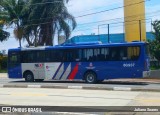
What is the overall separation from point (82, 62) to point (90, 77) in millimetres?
1201

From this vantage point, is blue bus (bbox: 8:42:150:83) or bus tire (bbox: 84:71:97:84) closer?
blue bus (bbox: 8:42:150:83)

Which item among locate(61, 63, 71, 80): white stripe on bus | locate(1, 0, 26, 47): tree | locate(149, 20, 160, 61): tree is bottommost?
locate(61, 63, 71, 80): white stripe on bus

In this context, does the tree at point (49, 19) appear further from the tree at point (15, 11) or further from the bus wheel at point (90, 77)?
the bus wheel at point (90, 77)

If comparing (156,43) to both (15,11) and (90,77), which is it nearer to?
(90,77)

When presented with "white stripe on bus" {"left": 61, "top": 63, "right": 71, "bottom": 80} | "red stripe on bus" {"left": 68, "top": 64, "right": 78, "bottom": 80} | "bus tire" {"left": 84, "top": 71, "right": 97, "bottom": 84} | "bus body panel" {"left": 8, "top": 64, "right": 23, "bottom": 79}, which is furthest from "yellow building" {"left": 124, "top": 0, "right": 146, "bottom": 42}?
"bus tire" {"left": 84, "top": 71, "right": 97, "bottom": 84}

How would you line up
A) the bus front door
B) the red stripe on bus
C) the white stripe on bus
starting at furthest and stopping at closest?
1. the bus front door
2. the white stripe on bus
3. the red stripe on bus

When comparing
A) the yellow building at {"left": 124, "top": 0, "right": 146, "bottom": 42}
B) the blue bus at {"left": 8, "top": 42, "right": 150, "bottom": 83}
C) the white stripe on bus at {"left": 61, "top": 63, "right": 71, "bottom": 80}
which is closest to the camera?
the blue bus at {"left": 8, "top": 42, "right": 150, "bottom": 83}

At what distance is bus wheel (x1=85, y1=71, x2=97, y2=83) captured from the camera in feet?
95.2

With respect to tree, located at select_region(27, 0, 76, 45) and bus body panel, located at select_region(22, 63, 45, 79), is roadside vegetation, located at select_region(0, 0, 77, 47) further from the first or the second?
bus body panel, located at select_region(22, 63, 45, 79)

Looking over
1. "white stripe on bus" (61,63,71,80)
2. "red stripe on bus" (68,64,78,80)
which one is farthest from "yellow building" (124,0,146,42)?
"red stripe on bus" (68,64,78,80)

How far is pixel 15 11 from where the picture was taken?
56.2 metres

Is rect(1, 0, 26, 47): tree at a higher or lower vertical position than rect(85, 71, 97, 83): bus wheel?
higher

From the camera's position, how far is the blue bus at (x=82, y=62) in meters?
27.2

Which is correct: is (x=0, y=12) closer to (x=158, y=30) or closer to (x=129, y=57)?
(x=158, y=30)
